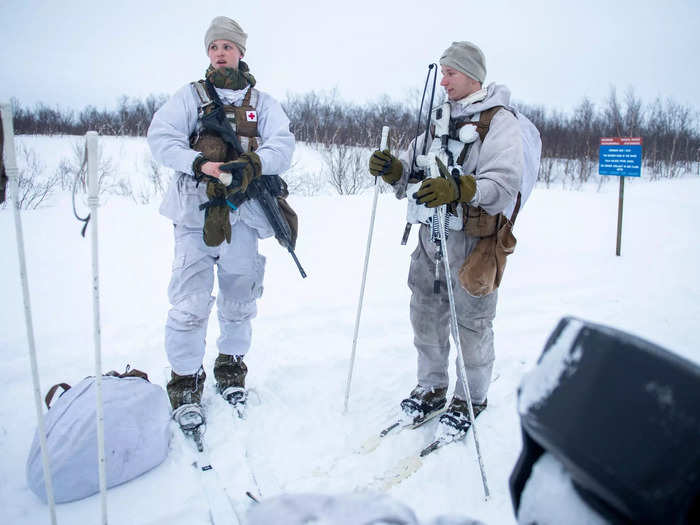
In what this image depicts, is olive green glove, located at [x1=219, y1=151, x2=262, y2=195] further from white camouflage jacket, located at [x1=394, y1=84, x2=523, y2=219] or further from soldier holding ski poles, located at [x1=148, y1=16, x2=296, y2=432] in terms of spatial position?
white camouflage jacket, located at [x1=394, y1=84, x2=523, y2=219]

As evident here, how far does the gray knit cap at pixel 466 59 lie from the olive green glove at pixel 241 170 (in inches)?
48.6

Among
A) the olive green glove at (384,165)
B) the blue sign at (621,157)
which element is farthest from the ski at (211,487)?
the blue sign at (621,157)

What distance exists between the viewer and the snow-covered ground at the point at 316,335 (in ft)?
6.92

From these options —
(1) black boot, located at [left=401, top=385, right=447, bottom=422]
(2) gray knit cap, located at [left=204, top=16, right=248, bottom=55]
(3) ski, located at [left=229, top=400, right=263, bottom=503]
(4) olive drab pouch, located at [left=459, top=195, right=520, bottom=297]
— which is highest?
(2) gray knit cap, located at [left=204, top=16, right=248, bottom=55]

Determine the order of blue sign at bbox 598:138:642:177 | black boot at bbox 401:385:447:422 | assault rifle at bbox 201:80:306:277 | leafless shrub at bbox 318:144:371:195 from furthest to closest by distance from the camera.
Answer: leafless shrub at bbox 318:144:371:195 → blue sign at bbox 598:138:642:177 → black boot at bbox 401:385:447:422 → assault rifle at bbox 201:80:306:277

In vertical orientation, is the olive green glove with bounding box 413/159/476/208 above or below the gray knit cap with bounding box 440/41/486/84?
below

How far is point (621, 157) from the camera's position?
24.5ft

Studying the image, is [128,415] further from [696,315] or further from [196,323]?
[696,315]

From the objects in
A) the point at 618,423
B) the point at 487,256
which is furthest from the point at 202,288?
the point at 618,423

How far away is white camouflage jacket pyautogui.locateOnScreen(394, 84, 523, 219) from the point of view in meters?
2.08

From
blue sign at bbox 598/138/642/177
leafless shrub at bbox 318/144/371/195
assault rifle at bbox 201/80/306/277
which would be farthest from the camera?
leafless shrub at bbox 318/144/371/195

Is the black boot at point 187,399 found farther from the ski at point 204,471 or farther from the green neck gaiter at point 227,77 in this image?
the green neck gaiter at point 227,77

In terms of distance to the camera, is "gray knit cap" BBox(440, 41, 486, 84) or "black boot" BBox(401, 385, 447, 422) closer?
"gray knit cap" BBox(440, 41, 486, 84)

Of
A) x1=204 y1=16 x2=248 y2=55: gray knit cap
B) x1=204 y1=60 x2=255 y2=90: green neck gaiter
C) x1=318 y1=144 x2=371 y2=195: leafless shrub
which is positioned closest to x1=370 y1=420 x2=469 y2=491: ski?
x1=204 y1=60 x2=255 y2=90: green neck gaiter
